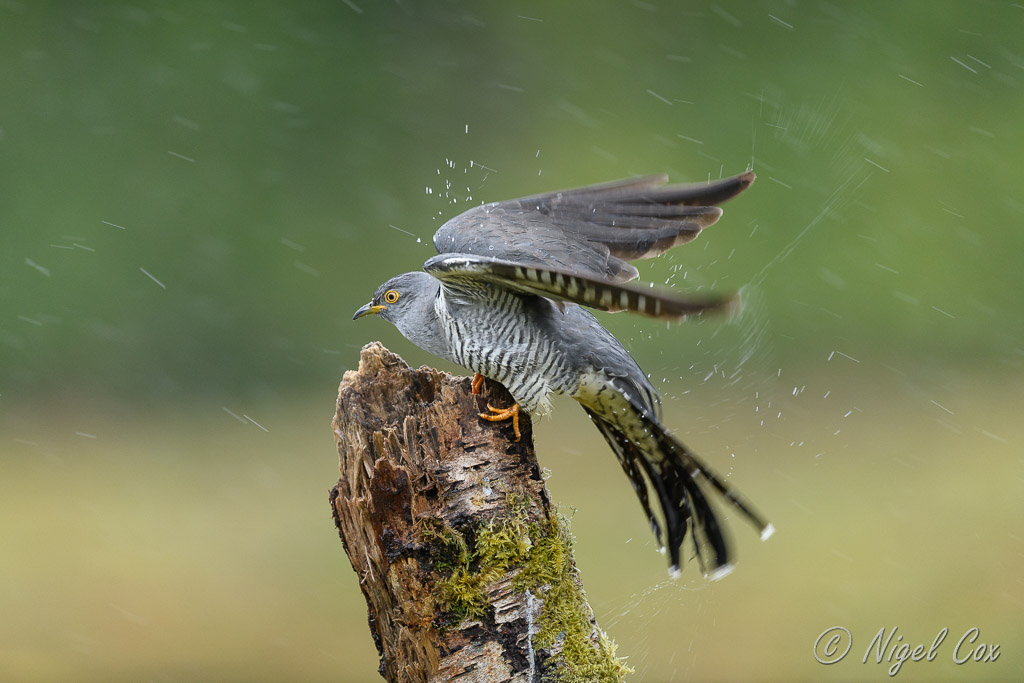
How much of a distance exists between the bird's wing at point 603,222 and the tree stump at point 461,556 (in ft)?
2.37

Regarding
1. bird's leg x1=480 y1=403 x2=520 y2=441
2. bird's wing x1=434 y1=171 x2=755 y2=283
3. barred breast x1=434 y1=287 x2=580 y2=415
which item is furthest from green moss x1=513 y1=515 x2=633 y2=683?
bird's wing x1=434 y1=171 x2=755 y2=283

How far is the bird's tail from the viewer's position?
2998mm

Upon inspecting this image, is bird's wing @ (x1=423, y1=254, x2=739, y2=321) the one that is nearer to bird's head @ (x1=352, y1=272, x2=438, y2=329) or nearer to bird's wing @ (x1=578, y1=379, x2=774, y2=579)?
bird's head @ (x1=352, y1=272, x2=438, y2=329)

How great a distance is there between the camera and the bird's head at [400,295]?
348cm

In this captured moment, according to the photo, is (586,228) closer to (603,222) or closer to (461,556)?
(603,222)

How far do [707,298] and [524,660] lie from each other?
3.85 feet

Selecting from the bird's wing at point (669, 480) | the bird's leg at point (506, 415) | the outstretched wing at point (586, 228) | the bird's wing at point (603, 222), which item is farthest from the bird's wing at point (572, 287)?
the bird's wing at point (669, 480)

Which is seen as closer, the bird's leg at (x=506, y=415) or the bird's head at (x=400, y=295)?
the bird's leg at (x=506, y=415)

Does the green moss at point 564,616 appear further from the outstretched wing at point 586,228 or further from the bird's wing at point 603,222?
the bird's wing at point 603,222

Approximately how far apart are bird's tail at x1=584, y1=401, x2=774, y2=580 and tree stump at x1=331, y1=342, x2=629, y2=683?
507 mm

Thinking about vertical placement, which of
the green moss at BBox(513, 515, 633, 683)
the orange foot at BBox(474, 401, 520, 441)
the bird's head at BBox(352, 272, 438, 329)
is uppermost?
the orange foot at BBox(474, 401, 520, 441)

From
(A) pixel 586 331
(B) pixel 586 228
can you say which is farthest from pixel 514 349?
(B) pixel 586 228

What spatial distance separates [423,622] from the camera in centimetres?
240

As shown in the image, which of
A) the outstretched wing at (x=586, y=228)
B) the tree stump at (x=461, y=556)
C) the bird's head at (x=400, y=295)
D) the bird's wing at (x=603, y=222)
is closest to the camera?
the tree stump at (x=461, y=556)
